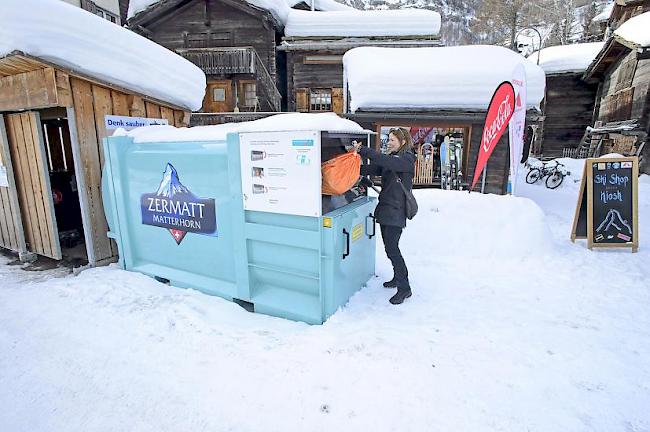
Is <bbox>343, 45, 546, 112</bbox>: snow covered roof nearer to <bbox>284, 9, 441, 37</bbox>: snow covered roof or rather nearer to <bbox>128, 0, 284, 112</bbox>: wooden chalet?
<bbox>284, 9, 441, 37</bbox>: snow covered roof

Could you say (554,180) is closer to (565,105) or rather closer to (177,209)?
(565,105)

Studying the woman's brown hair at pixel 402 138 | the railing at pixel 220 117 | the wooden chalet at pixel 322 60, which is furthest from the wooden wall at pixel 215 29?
the woman's brown hair at pixel 402 138

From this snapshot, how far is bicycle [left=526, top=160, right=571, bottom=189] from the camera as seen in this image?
12977 mm

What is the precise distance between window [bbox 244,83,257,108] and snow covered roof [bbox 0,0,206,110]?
10779 mm

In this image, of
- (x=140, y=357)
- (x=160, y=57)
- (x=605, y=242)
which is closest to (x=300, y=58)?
(x=160, y=57)

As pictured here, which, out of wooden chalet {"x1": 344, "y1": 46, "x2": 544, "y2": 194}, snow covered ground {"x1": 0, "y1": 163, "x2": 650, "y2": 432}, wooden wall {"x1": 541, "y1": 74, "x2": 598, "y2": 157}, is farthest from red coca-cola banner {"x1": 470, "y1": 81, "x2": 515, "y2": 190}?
Answer: wooden wall {"x1": 541, "y1": 74, "x2": 598, "y2": 157}

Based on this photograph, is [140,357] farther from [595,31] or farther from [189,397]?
[595,31]

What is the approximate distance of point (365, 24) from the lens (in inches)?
633

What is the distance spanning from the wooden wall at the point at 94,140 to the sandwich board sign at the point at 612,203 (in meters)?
6.94

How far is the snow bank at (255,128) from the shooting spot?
2.97 m

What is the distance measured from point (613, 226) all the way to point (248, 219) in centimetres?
544

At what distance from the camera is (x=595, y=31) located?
30.7 meters

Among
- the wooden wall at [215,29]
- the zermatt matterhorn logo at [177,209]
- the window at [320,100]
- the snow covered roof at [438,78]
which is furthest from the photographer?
the window at [320,100]

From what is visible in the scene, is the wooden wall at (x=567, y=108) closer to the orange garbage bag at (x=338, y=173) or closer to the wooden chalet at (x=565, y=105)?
the wooden chalet at (x=565, y=105)
